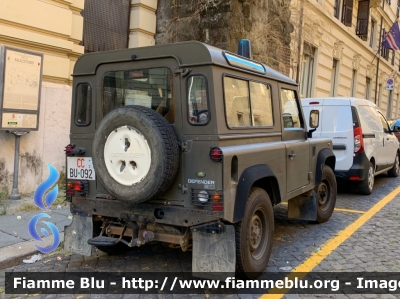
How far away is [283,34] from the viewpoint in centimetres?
1129

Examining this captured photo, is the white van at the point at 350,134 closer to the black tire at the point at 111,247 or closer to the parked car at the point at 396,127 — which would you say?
the parked car at the point at 396,127

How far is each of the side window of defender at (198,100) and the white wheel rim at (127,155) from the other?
51 centimetres

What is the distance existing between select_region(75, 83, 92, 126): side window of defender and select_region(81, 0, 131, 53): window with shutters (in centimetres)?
454

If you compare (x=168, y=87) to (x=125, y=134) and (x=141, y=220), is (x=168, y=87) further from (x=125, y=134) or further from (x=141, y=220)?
(x=141, y=220)

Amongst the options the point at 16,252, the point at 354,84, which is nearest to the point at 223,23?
the point at 16,252

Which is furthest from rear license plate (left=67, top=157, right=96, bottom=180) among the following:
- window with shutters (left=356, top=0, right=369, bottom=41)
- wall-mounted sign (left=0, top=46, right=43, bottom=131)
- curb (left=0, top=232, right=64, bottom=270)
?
window with shutters (left=356, top=0, right=369, bottom=41)

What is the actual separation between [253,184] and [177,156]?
0.94m

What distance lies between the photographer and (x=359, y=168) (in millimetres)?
7758

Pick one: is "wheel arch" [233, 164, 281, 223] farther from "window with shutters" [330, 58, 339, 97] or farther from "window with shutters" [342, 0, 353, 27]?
"window with shutters" [342, 0, 353, 27]

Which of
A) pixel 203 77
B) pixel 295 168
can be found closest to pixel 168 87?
pixel 203 77

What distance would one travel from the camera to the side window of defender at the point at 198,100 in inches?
140

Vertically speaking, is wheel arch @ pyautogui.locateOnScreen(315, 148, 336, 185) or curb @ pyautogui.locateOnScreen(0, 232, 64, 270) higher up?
wheel arch @ pyautogui.locateOnScreen(315, 148, 336, 185)

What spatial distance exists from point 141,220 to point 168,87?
129 cm

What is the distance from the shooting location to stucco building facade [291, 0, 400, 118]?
14.1 m
